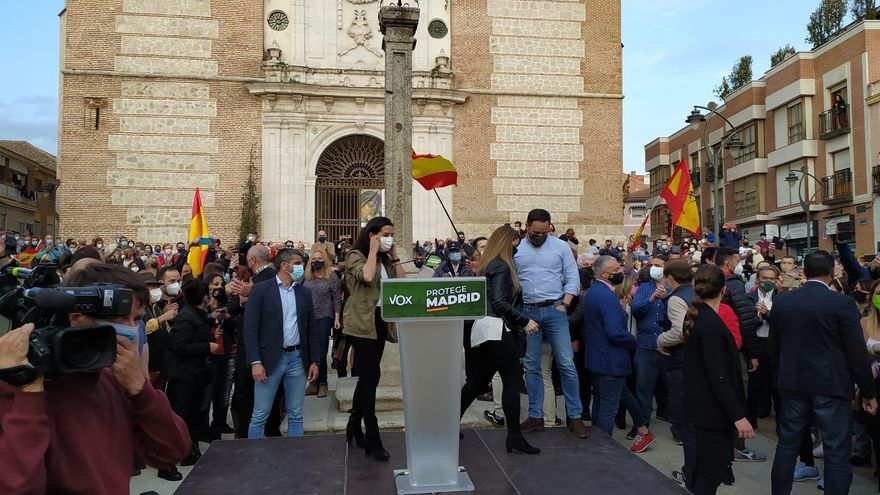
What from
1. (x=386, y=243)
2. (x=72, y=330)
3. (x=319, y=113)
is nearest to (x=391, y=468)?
(x=386, y=243)

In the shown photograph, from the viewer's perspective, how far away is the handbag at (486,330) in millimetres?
5035

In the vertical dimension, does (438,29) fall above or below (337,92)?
above

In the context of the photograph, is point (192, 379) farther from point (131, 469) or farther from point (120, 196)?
point (120, 196)

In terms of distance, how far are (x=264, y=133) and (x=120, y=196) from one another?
15.4 feet

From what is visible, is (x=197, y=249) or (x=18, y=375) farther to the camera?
(x=197, y=249)

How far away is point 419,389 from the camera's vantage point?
420 cm

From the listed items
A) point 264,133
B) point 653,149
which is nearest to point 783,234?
point 653,149

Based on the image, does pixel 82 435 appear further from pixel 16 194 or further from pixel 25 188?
pixel 25 188

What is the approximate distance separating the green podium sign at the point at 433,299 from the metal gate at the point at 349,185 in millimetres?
16357

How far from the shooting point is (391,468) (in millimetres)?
4711

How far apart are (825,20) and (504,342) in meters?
39.8

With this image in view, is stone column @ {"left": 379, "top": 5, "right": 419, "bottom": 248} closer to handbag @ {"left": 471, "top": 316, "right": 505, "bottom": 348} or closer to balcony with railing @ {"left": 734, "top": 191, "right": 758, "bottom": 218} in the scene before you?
handbag @ {"left": 471, "top": 316, "right": 505, "bottom": 348}

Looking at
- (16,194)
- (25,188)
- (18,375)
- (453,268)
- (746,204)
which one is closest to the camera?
(18,375)

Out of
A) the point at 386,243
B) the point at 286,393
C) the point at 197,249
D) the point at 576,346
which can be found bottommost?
the point at 286,393
